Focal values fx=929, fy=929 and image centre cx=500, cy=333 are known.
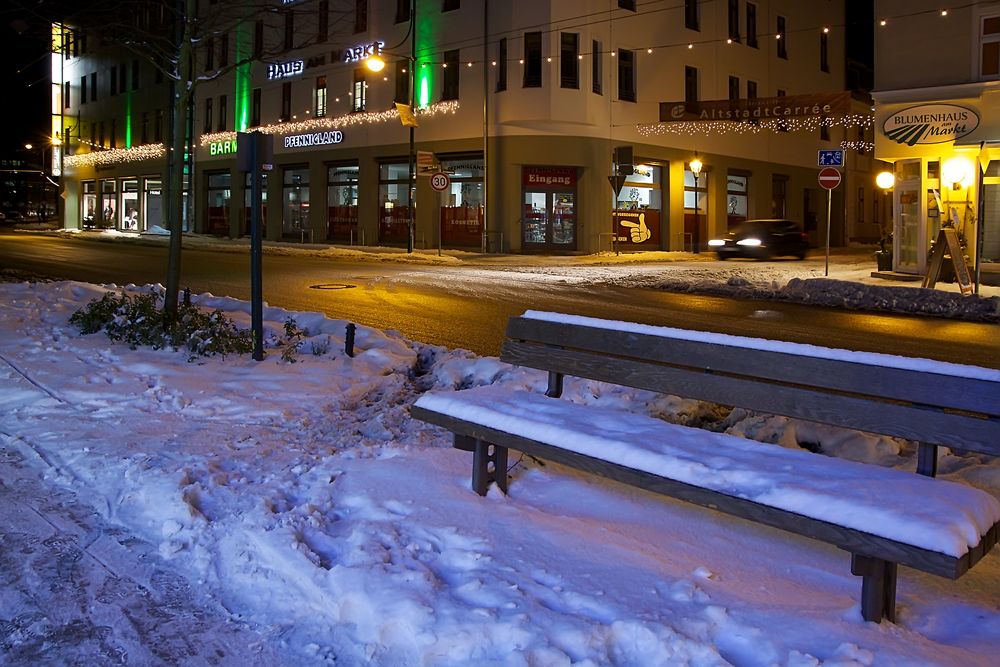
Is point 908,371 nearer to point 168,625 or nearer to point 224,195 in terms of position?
point 168,625

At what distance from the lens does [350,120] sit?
1564 inches

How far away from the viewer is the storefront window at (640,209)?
36.4 m

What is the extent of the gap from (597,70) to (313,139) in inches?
555

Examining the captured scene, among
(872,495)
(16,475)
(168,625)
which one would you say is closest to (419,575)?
(168,625)

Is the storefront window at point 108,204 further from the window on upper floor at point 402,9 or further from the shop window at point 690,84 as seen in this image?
the shop window at point 690,84

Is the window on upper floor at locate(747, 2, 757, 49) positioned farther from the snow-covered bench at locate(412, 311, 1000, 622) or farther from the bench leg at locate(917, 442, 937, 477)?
the bench leg at locate(917, 442, 937, 477)

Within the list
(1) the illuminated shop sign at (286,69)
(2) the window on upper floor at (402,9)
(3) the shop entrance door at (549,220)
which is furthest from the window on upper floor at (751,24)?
(1) the illuminated shop sign at (286,69)

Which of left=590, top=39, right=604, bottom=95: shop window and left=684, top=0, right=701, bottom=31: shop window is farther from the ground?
left=684, top=0, right=701, bottom=31: shop window

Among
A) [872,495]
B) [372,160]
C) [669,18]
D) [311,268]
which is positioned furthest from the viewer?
[372,160]

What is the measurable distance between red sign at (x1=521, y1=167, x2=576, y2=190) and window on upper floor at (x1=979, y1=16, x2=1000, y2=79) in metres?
16.0

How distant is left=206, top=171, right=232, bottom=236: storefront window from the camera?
48.3m

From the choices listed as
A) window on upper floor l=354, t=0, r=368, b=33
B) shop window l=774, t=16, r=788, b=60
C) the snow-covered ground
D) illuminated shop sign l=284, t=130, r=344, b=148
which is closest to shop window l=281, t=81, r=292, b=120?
illuminated shop sign l=284, t=130, r=344, b=148

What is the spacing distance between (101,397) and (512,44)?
28448 mm

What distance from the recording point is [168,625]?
12.6 feet
